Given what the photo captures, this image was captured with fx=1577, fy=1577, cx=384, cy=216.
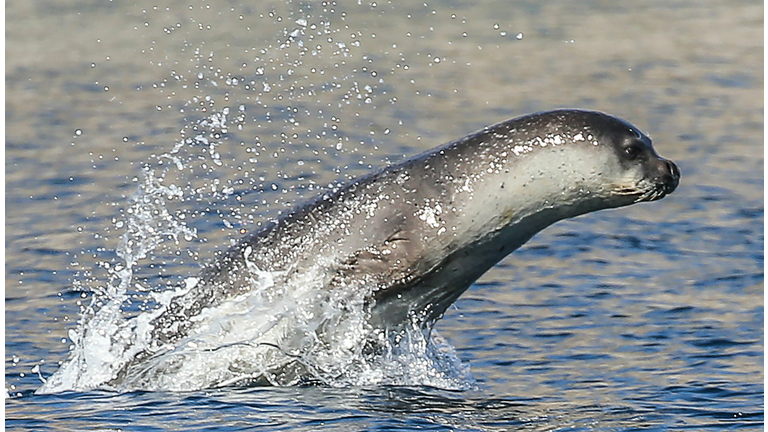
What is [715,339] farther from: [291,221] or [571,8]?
[571,8]

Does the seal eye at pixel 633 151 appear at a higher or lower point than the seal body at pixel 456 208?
higher

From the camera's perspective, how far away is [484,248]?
8.95m

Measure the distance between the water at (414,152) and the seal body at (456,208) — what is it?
2.11 feet

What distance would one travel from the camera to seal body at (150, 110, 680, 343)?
8875 mm

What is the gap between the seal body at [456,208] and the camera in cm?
888

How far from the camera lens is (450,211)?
8.88 metres

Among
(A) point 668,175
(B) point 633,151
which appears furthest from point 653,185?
(B) point 633,151

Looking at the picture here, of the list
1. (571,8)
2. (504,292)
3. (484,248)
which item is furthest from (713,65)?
(484,248)

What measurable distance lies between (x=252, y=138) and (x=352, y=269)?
842cm

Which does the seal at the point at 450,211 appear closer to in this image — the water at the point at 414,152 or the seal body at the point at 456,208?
the seal body at the point at 456,208

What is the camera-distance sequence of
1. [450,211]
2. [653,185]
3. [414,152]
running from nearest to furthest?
[450,211] < [653,185] < [414,152]

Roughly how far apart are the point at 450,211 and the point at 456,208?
39 mm

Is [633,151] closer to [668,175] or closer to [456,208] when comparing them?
[668,175]

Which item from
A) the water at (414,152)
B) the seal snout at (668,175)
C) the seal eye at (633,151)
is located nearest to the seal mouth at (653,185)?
the seal snout at (668,175)
